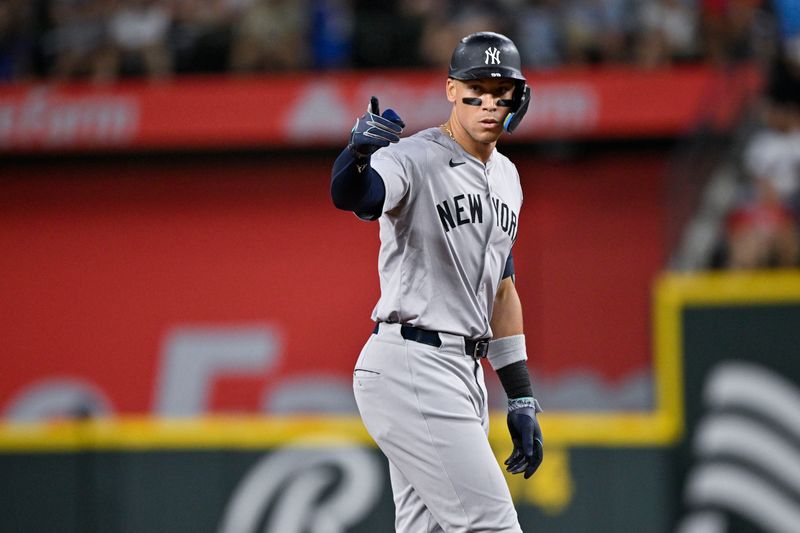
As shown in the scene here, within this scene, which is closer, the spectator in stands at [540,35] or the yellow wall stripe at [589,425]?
the yellow wall stripe at [589,425]

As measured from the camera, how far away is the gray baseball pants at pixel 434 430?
11.6 ft

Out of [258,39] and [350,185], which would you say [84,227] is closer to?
[258,39]

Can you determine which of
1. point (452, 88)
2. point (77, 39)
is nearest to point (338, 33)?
point (77, 39)

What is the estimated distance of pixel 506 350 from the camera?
4.01m

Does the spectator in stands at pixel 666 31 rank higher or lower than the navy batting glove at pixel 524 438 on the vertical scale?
higher

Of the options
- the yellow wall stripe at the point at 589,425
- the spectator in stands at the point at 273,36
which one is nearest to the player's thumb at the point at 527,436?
the yellow wall stripe at the point at 589,425

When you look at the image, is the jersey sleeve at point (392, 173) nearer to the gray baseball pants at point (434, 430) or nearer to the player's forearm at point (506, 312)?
the gray baseball pants at point (434, 430)

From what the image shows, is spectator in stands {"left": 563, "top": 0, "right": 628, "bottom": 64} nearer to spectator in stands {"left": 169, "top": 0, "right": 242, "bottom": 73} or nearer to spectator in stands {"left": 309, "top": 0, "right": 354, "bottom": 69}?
spectator in stands {"left": 309, "top": 0, "right": 354, "bottom": 69}

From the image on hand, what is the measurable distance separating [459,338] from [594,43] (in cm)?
671

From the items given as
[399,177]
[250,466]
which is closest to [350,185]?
[399,177]

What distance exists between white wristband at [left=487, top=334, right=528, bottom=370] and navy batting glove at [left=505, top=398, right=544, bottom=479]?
0.13m

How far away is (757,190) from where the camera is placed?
8.30m

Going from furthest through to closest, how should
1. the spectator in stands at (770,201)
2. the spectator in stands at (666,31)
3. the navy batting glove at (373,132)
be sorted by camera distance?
1. the spectator in stands at (666,31)
2. the spectator in stands at (770,201)
3. the navy batting glove at (373,132)

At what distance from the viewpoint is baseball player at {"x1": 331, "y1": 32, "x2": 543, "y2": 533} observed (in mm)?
3545
